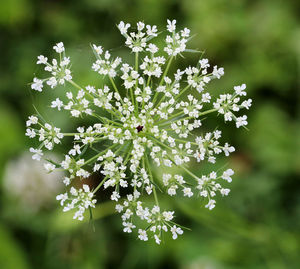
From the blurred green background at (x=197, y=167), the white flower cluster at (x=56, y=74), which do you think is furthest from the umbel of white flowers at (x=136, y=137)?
the blurred green background at (x=197, y=167)

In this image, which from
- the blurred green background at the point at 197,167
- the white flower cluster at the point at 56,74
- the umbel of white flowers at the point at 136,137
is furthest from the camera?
the blurred green background at the point at 197,167

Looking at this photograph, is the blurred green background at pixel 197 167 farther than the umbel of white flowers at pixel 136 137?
Yes

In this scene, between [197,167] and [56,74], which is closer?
[56,74]

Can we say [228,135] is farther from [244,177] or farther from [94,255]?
[94,255]

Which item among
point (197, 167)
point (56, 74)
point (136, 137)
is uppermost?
point (197, 167)

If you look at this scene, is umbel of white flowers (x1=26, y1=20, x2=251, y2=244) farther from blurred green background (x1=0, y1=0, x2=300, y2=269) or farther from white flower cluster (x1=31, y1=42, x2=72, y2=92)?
blurred green background (x1=0, y1=0, x2=300, y2=269)

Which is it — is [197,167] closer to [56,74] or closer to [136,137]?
[136,137]

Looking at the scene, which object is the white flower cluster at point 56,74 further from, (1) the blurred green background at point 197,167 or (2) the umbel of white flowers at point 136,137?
(1) the blurred green background at point 197,167

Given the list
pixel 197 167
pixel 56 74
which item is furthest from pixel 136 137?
pixel 197 167
